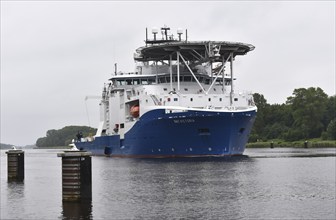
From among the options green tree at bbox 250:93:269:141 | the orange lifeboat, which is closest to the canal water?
the orange lifeboat

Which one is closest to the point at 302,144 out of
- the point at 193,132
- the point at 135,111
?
the point at 135,111

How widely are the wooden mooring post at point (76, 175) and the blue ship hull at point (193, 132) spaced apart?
38.8 metres

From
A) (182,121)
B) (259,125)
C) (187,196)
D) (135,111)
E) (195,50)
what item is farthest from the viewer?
(259,125)

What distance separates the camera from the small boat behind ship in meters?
71.3

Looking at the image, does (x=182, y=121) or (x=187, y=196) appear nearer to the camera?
(x=187, y=196)

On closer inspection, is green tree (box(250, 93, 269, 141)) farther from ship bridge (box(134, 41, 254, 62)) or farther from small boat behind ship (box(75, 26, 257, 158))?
ship bridge (box(134, 41, 254, 62))

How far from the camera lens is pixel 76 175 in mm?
31172

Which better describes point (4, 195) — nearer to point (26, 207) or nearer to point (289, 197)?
point (26, 207)

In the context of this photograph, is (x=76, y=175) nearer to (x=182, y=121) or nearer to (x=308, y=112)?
(x=182, y=121)

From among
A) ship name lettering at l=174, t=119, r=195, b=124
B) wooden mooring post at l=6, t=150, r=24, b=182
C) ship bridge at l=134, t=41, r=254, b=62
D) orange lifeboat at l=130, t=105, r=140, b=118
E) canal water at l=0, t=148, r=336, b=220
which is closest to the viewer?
canal water at l=0, t=148, r=336, b=220

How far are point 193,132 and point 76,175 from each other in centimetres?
4104

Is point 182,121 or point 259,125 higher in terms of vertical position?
point 259,125

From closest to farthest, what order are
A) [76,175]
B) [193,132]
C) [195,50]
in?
1. [76,175]
2. [193,132]
3. [195,50]

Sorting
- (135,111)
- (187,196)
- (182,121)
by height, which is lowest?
(187,196)
